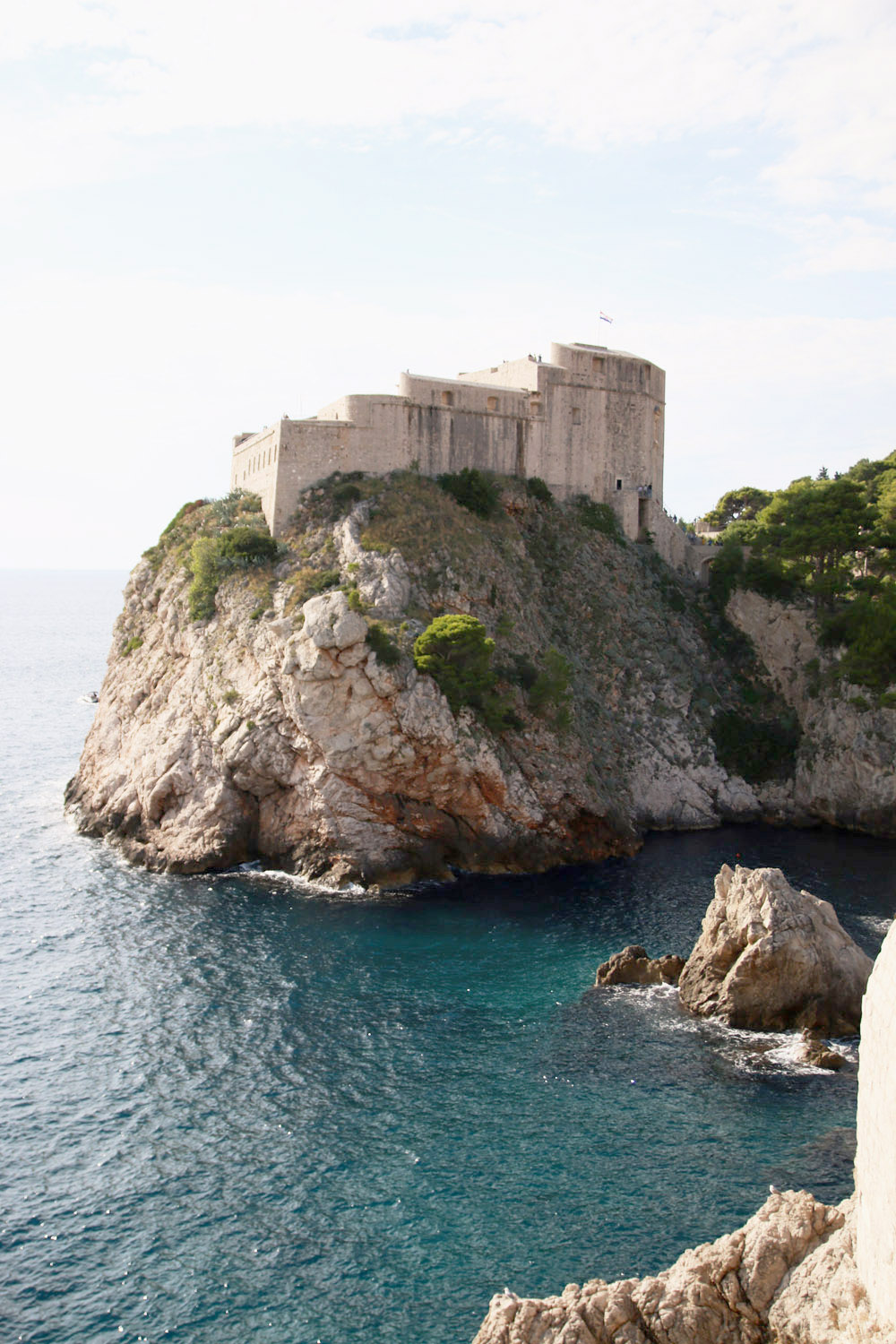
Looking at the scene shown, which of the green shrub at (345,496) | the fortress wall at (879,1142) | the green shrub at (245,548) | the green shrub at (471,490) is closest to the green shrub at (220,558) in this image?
the green shrub at (245,548)

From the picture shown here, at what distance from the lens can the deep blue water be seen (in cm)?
2328

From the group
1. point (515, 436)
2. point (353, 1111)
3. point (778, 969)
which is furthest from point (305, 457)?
point (353, 1111)

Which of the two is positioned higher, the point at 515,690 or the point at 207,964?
the point at 515,690

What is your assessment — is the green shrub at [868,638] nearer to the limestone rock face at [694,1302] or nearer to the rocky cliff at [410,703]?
the rocky cliff at [410,703]

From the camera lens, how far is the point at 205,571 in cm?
6112

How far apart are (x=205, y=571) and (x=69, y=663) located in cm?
8954

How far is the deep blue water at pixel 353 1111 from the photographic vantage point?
2328 cm

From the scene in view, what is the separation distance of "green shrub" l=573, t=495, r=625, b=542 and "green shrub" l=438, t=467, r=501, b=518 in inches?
319

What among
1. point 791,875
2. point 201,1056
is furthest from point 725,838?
point 201,1056

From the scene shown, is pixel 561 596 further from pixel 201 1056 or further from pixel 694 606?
pixel 201 1056

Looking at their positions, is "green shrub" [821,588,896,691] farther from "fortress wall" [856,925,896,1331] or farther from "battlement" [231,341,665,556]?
"fortress wall" [856,925,896,1331]

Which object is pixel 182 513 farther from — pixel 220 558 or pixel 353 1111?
pixel 353 1111

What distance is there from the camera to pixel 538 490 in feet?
224

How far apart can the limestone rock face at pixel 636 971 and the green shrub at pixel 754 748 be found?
91.1 feet
